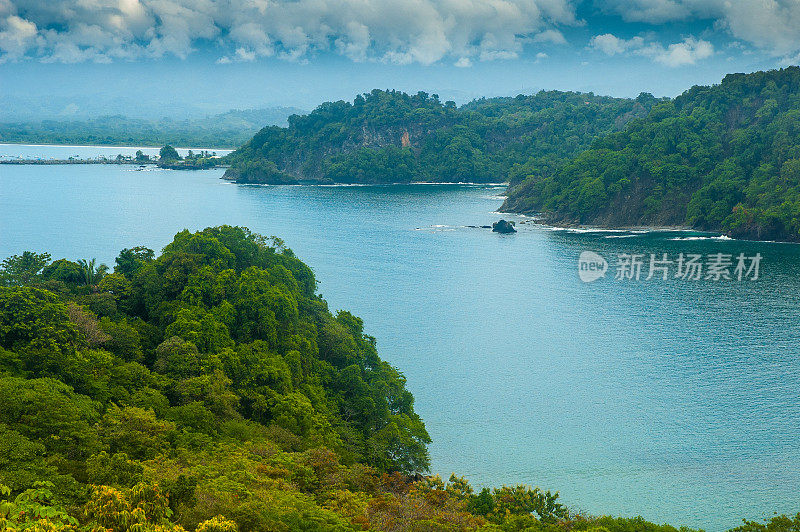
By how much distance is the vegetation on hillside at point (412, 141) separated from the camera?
14975 cm

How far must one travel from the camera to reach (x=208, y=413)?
926 inches

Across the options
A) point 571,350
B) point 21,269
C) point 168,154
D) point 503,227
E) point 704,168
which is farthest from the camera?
point 168,154

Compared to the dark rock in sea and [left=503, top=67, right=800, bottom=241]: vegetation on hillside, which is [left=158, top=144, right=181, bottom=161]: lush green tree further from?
the dark rock in sea

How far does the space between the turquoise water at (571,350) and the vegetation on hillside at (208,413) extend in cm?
440

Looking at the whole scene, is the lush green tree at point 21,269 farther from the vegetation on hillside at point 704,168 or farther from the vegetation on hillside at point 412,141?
the vegetation on hillside at point 412,141

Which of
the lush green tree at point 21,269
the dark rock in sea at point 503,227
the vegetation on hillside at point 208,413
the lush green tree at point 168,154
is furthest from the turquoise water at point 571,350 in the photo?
the lush green tree at point 168,154

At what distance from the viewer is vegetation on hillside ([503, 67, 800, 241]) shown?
80188 mm

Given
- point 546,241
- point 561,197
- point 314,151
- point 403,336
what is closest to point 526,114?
point 314,151

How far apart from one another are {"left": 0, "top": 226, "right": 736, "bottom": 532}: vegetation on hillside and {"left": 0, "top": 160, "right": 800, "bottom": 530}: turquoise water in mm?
4401

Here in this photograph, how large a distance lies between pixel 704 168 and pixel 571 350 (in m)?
56.8

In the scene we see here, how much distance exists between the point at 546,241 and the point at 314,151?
93027 mm

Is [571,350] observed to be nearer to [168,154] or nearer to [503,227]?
[503,227]

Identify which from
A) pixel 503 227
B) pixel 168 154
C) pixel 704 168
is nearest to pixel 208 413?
pixel 503 227

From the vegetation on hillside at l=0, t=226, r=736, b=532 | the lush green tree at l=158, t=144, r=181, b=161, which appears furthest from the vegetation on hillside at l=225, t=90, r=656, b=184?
the vegetation on hillside at l=0, t=226, r=736, b=532
